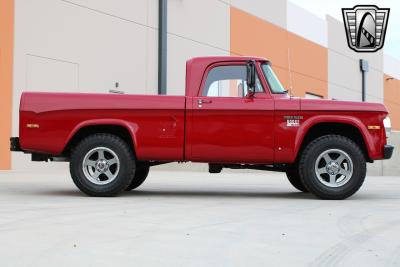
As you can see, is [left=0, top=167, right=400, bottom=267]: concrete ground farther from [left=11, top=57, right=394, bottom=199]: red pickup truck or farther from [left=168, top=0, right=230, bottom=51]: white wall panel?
[left=168, top=0, right=230, bottom=51]: white wall panel

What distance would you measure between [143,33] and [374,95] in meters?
28.9

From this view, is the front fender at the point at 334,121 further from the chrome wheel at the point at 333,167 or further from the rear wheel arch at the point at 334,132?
the chrome wheel at the point at 333,167

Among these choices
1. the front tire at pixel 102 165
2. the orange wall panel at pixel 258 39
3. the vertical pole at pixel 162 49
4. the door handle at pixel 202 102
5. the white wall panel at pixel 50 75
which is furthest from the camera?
the orange wall panel at pixel 258 39

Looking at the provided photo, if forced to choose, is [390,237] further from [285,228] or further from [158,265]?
[158,265]

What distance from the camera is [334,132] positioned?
8789 mm

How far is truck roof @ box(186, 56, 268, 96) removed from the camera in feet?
28.4

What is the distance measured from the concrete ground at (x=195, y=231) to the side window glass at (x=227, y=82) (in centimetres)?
149

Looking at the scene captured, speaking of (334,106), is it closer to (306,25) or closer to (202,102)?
(202,102)

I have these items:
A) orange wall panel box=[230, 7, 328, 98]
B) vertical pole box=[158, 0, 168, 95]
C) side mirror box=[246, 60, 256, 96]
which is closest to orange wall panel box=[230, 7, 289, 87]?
orange wall panel box=[230, 7, 328, 98]

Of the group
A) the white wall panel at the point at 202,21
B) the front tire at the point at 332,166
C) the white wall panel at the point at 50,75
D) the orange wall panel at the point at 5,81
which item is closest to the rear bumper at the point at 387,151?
the front tire at the point at 332,166

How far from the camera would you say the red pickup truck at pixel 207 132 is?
27.6 feet

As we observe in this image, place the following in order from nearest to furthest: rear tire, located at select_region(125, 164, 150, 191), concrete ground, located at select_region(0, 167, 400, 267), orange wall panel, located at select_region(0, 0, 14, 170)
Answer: concrete ground, located at select_region(0, 167, 400, 267) → rear tire, located at select_region(125, 164, 150, 191) → orange wall panel, located at select_region(0, 0, 14, 170)

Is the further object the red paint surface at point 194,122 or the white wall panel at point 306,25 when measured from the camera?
the white wall panel at point 306,25

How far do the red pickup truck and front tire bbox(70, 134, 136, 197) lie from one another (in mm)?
14
